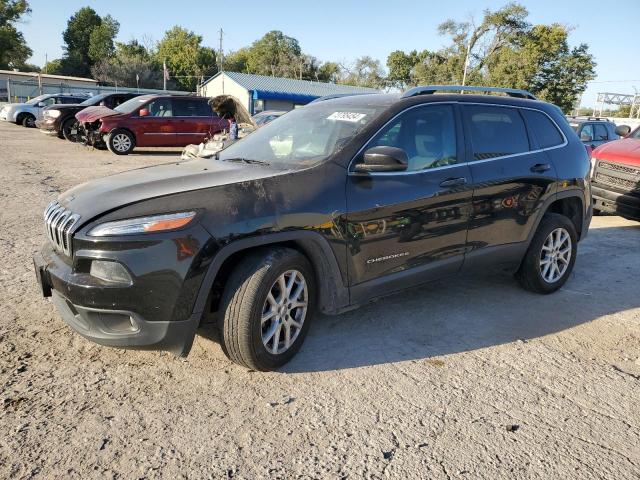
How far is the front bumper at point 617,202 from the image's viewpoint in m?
7.67

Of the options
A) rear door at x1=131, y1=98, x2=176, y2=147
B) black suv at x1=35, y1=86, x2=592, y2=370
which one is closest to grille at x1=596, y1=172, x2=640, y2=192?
black suv at x1=35, y1=86, x2=592, y2=370

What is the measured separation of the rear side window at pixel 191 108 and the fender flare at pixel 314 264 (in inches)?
526

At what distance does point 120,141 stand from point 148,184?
12.7m

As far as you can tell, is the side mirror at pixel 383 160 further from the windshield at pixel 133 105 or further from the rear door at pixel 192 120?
the windshield at pixel 133 105

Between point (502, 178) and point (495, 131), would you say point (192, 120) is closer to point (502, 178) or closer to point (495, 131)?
point (495, 131)

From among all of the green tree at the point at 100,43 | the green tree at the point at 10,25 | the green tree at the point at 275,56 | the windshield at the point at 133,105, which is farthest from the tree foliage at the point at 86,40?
the windshield at the point at 133,105

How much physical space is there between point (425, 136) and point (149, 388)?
258cm

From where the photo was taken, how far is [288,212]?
3.02 meters

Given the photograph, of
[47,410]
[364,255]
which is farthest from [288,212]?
[47,410]

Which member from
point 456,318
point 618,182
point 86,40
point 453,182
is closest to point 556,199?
point 453,182

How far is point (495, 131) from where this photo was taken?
14.2 feet

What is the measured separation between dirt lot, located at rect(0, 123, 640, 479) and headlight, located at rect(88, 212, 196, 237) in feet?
2.99

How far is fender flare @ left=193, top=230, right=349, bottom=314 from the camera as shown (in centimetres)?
280

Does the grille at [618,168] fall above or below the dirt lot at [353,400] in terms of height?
above
